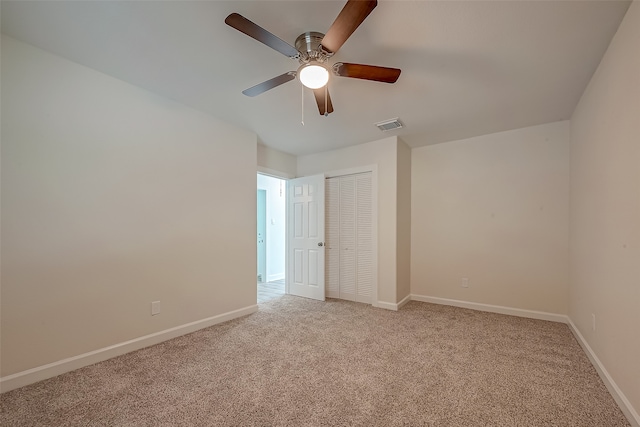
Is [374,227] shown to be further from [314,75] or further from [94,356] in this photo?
[94,356]

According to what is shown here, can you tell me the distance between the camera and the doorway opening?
5893 millimetres

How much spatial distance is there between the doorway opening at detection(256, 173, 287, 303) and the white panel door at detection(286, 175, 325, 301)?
125 centimetres

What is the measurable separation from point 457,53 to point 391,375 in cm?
249

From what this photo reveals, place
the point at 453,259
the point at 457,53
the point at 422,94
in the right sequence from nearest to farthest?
the point at 457,53
the point at 422,94
the point at 453,259

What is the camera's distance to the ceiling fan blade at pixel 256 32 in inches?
55.9

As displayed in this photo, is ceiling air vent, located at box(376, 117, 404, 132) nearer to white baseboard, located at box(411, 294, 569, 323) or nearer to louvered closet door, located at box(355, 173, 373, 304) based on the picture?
louvered closet door, located at box(355, 173, 373, 304)

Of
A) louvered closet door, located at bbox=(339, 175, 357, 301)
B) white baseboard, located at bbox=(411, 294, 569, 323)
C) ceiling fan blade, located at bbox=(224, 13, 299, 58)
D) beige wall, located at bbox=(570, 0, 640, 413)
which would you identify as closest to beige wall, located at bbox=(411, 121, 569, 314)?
white baseboard, located at bbox=(411, 294, 569, 323)

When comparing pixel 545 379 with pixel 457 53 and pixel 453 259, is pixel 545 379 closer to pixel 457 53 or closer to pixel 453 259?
pixel 453 259

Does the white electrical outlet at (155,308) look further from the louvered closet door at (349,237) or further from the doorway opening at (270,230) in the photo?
the doorway opening at (270,230)

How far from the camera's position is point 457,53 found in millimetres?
2000

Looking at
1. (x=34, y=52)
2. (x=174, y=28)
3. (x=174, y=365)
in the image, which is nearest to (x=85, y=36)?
(x=34, y=52)

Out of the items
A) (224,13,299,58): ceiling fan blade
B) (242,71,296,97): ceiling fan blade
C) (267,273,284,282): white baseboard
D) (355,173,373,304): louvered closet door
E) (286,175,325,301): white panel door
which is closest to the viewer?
(224,13,299,58): ceiling fan blade

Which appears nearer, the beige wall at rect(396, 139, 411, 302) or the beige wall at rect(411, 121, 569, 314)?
the beige wall at rect(411, 121, 569, 314)

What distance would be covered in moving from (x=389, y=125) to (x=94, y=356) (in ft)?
12.3
